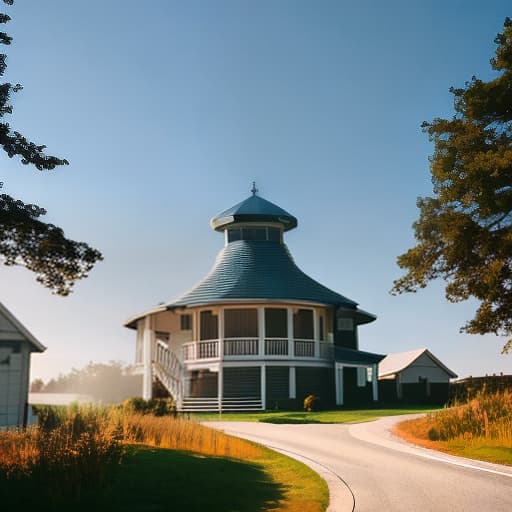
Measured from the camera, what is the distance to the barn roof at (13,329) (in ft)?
71.1

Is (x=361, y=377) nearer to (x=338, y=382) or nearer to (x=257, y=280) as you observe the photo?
(x=338, y=382)

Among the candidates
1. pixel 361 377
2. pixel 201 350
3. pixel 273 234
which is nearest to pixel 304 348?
pixel 361 377

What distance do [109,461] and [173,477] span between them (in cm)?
116

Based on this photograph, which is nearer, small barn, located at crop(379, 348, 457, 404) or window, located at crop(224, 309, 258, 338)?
window, located at crop(224, 309, 258, 338)

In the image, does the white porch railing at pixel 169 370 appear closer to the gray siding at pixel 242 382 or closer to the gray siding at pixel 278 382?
the gray siding at pixel 242 382

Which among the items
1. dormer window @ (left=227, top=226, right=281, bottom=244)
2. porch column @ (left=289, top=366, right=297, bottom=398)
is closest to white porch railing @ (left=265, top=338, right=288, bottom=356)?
porch column @ (left=289, top=366, right=297, bottom=398)

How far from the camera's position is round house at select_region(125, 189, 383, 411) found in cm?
3456

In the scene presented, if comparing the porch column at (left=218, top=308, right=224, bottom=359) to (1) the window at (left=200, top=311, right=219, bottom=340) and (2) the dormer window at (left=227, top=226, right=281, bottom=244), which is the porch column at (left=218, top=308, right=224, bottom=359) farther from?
(2) the dormer window at (left=227, top=226, right=281, bottom=244)

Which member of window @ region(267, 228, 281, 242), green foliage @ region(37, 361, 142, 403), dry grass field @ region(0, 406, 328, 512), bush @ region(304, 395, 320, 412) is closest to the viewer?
dry grass field @ region(0, 406, 328, 512)

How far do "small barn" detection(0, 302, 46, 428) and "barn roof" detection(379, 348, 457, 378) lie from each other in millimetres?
32841

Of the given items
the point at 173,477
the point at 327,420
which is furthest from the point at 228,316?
the point at 173,477

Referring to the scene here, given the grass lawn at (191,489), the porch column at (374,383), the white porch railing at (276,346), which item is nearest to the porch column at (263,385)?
the white porch railing at (276,346)

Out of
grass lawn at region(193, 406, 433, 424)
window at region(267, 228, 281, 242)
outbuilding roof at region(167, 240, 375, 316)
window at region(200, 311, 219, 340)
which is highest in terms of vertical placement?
window at region(267, 228, 281, 242)

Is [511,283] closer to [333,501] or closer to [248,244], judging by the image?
[333,501]
